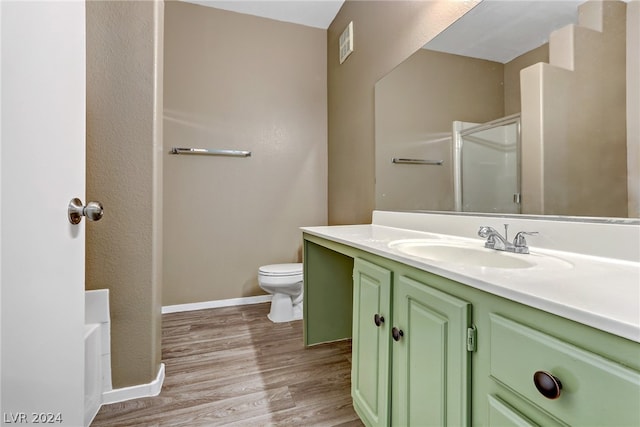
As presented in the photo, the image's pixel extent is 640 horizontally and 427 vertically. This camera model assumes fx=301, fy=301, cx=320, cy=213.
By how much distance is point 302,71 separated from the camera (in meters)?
2.81

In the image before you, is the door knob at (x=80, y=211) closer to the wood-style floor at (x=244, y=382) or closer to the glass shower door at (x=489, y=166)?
the wood-style floor at (x=244, y=382)

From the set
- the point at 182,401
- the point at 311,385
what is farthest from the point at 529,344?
the point at 182,401

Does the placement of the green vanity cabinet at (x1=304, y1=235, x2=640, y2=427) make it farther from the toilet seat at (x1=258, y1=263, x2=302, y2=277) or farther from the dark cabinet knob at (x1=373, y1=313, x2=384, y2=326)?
the toilet seat at (x1=258, y1=263, x2=302, y2=277)

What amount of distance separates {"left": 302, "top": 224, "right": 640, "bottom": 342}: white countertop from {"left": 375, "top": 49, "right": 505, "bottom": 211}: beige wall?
0.70 metres

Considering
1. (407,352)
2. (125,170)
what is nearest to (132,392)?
(125,170)

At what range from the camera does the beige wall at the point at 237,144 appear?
2.47 m

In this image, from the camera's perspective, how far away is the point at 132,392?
138 centimetres

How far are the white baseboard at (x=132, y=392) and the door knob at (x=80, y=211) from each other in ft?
3.55

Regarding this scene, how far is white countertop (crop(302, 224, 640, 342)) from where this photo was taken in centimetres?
42

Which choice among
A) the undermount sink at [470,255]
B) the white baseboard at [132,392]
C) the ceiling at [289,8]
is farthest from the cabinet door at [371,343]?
the ceiling at [289,8]

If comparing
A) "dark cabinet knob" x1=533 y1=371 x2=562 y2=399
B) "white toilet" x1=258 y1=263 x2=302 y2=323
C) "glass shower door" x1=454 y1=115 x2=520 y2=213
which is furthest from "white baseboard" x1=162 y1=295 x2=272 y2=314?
"dark cabinet knob" x1=533 y1=371 x2=562 y2=399

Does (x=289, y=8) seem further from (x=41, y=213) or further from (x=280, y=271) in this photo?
(x=41, y=213)

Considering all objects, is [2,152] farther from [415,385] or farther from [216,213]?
[216,213]

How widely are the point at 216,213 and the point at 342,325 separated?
142 centimetres
